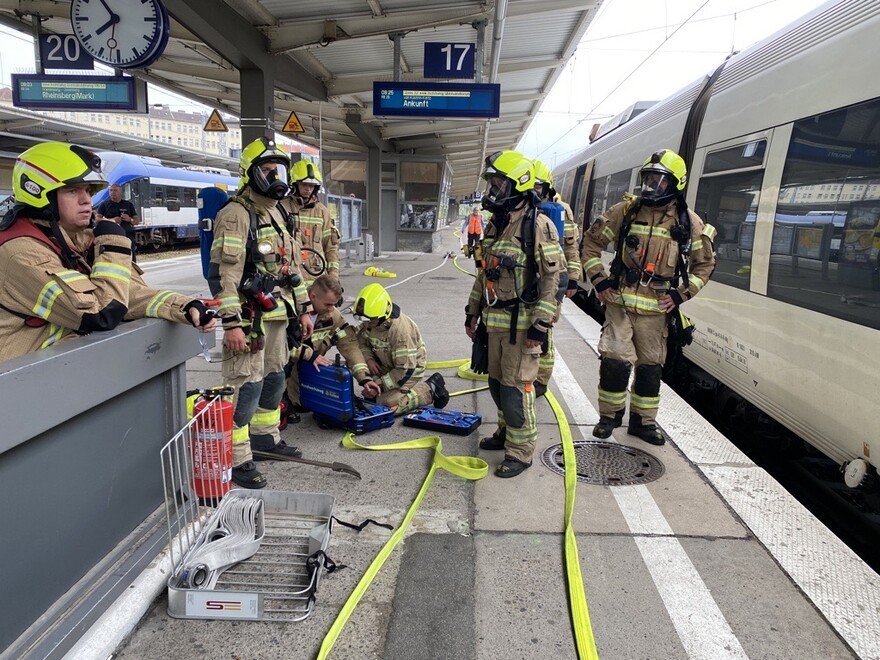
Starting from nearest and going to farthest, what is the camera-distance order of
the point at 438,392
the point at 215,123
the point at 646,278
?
the point at 646,278, the point at 438,392, the point at 215,123

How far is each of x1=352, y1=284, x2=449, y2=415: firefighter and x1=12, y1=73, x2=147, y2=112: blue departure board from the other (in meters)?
7.47

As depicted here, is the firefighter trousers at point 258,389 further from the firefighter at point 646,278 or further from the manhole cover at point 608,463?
the firefighter at point 646,278

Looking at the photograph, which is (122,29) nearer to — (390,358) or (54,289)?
(390,358)

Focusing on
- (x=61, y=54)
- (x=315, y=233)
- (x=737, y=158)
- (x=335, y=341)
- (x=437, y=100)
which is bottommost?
(x=335, y=341)

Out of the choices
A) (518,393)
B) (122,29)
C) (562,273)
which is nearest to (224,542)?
(518,393)

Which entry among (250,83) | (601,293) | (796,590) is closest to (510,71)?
(250,83)

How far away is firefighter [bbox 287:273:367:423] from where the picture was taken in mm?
5055

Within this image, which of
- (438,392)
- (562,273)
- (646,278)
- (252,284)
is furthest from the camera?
(438,392)

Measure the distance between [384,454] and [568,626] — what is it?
2.06 meters

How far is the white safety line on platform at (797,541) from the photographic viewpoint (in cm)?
261

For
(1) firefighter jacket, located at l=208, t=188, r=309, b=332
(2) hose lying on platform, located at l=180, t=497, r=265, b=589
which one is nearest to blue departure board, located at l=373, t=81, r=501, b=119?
(1) firefighter jacket, located at l=208, t=188, r=309, b=332

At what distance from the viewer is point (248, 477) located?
381cm

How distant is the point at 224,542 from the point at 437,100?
806 cm

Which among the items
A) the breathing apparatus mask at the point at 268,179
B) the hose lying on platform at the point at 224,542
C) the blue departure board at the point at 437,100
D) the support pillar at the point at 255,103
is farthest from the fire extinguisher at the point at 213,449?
the blue departure board at the point at 437,100
